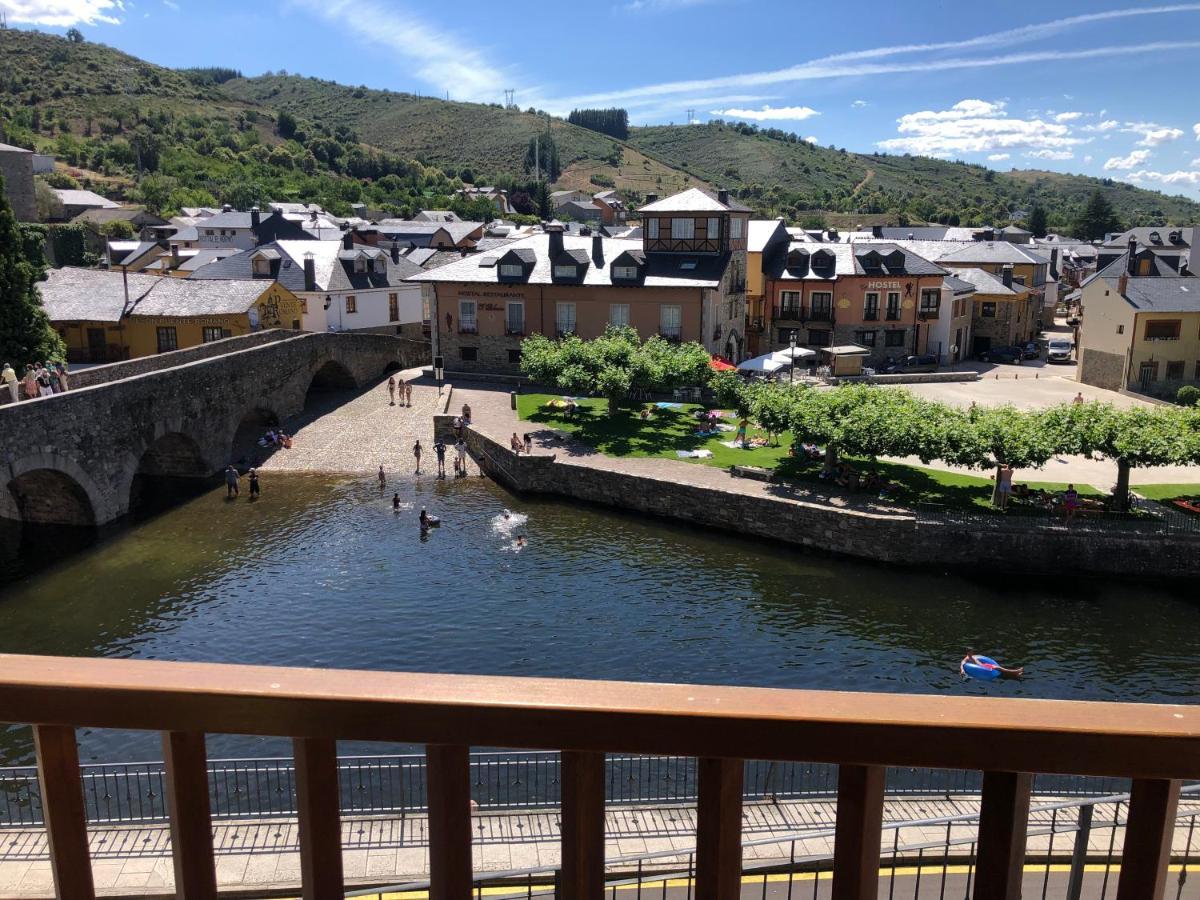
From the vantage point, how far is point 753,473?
2948cm

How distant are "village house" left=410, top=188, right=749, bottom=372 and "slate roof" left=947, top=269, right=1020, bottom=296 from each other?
1911 centimetres

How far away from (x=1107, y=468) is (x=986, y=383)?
56.6 ft

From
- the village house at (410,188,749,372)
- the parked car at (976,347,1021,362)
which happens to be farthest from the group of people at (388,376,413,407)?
the parked car at (976,347,1021,362)

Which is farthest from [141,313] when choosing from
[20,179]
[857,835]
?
[857,835]

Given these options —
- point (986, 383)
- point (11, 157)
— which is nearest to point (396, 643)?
point (986, 383)

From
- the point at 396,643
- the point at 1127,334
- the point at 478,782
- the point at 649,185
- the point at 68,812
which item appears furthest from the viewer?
the point at 649,185

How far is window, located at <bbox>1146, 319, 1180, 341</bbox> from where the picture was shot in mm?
45688

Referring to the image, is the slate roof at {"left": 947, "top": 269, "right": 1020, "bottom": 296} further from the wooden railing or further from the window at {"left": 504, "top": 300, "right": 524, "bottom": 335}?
the wooden railing

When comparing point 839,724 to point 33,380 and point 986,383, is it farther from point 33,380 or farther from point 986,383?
point 986,383

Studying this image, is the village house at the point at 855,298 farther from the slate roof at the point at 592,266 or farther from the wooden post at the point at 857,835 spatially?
the wooden post at the point at 857,835

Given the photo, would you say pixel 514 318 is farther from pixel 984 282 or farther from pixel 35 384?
pixel 984 282

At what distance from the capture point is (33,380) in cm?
2678

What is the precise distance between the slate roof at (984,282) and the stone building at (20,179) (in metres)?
64.9

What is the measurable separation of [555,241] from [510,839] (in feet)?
126
